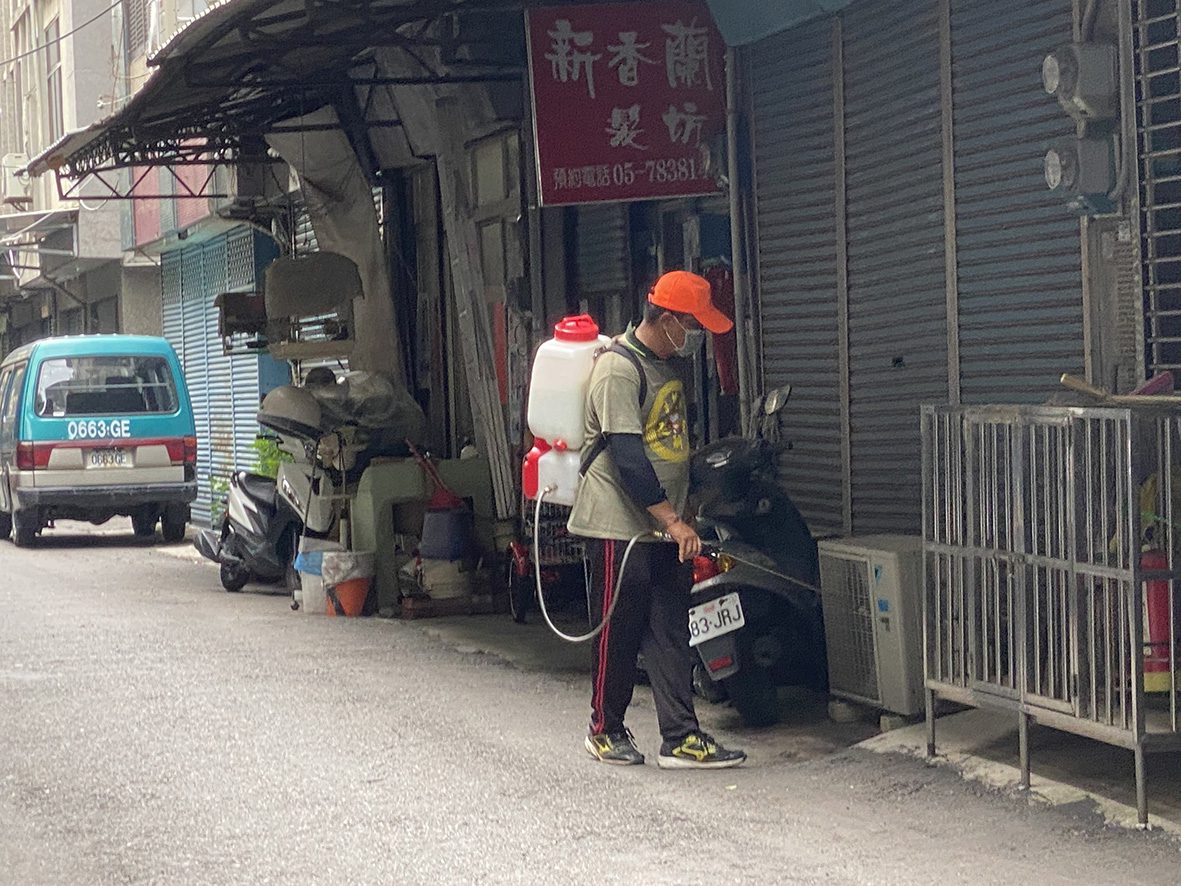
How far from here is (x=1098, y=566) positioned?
→ 20.4 feet

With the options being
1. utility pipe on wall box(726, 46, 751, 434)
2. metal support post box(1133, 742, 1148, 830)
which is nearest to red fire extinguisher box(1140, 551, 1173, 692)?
metal support post box(1133, 742, 1148, 830)

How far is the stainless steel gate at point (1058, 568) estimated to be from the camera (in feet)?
20.1

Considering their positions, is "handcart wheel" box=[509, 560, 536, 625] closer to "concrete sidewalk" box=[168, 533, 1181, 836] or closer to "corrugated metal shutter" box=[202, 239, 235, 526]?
"concrete sidewalk" box=[168, 533, 1181, 836]

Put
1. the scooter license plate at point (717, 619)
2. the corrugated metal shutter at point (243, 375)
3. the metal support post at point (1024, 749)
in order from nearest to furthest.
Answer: the metal support post at point (1024, 749), the scooter license plate at point (717, 619), the corrugated metal shutter at point (243, 375)

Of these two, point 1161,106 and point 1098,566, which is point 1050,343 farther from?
point 1098,566

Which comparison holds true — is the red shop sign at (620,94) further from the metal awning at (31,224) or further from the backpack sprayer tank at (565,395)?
the metal awning at (31,224)

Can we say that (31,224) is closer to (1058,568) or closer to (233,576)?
(233,576)

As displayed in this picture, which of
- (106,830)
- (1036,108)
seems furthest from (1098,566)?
(106,830)

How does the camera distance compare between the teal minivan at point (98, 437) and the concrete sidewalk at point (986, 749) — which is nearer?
the concrete sidewalk at point (986, 749)

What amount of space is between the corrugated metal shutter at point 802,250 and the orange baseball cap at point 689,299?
3069mm

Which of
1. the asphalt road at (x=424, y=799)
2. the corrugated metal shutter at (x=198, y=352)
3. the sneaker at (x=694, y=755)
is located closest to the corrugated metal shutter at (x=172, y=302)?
the corrugated metal shutter at (x=198, y=352)

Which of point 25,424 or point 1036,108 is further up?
point 1036,108

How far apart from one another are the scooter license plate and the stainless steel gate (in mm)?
959

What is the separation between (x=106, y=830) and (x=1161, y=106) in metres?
4.86
